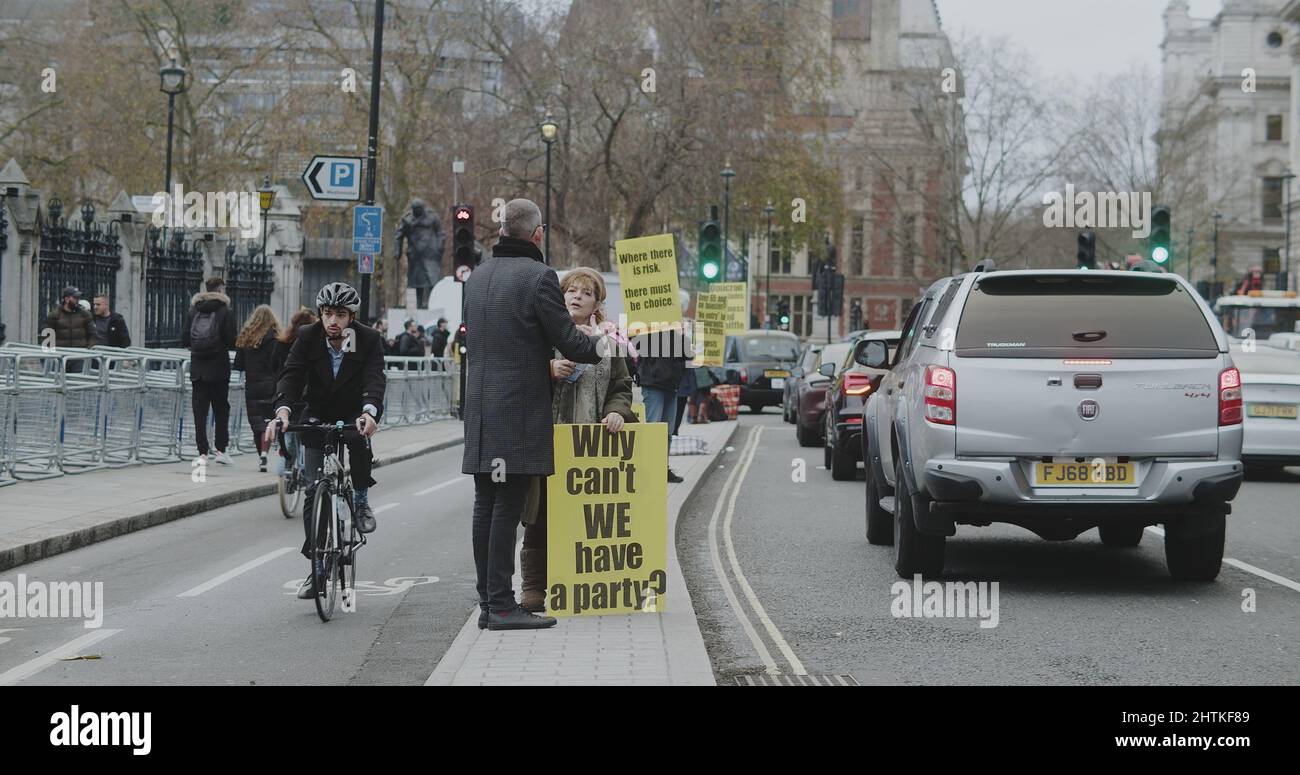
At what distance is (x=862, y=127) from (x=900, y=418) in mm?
63800

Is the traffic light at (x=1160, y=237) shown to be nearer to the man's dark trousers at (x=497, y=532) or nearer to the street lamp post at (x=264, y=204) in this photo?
the street lamp post at (x=264, y=204)

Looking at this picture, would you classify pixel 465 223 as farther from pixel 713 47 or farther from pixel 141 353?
pixel 713 47

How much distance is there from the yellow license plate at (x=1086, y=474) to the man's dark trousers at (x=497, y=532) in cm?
311

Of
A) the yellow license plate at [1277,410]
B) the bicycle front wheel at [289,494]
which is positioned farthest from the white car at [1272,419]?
the bicycle front wheel at [289,494]

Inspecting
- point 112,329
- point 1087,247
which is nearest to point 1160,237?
point 1087,247

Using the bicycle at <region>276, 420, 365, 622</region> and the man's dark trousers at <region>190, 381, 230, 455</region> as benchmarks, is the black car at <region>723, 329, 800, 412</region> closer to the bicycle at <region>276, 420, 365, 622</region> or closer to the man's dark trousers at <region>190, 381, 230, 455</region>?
the man's dark trousers at <region>190, 381, 230, 455</region>

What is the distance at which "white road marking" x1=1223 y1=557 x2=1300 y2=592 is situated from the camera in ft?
34.7

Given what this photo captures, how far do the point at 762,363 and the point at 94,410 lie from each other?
22359mm

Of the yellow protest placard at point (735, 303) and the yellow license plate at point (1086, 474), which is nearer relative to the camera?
the yellow license plate at point (1086, 474)

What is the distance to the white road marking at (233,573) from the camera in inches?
412

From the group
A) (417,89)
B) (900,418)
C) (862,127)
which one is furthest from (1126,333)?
(862,127)

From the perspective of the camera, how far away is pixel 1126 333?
9938 mm

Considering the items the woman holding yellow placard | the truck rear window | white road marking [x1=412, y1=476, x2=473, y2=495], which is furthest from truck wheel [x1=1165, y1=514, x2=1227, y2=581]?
white road marking [x1=412, y1=476, x2=473, y2=495]

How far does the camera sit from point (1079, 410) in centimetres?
967
